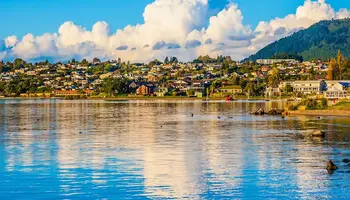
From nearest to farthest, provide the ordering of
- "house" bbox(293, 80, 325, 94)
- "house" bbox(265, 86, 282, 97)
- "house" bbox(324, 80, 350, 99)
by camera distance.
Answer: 1. "house" bbox(324, 80, 350, 99)
2. "house" bbox(293, 80, 325, 94)
3. "house" bbox(265, 86, 282, 97)

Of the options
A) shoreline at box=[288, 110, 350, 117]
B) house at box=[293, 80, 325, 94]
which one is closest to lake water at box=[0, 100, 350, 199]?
shoreline at box=[288, 110, 350, 117]

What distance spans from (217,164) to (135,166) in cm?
458

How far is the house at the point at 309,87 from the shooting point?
17638 centimetres

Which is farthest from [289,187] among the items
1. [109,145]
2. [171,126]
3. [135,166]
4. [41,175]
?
[171,126]

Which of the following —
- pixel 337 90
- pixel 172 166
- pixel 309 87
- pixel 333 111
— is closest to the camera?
pixel 172 166

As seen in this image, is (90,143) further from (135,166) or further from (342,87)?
(342,87)

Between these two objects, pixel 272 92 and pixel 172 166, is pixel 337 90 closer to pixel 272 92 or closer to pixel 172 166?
pixel 272 92

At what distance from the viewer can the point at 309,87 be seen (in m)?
182

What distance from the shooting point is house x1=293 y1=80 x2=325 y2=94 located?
6944 inches

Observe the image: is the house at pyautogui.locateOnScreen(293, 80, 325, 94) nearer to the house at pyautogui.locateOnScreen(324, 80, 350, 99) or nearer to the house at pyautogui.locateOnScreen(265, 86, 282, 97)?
the house at pyautogui.locateOnScreen(324, 80, 350, 99)

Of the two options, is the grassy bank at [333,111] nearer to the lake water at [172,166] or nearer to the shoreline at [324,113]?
the shoreline at [324,113]

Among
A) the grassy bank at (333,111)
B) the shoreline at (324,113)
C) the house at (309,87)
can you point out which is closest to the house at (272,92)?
the house at (309,87)

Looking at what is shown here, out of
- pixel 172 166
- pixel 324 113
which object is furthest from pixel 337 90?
pixel 172 166

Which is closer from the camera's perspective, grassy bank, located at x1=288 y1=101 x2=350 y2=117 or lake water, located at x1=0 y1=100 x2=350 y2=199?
lake water, located at x1=0 y1=100 x2=350 y2=199
